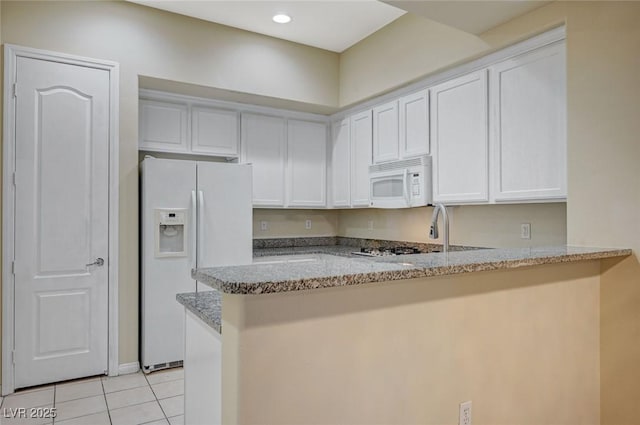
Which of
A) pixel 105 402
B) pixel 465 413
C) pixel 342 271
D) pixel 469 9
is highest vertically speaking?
pixel 469 9

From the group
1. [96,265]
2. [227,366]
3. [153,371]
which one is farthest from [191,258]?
[227,366]

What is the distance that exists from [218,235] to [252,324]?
2.46 m

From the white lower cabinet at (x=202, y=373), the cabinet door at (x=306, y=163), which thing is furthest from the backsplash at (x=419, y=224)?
the white lower cabinet at (x=202, y=373)

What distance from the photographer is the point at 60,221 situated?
309 cm

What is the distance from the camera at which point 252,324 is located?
3.99 ft

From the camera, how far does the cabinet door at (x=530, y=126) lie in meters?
2.54

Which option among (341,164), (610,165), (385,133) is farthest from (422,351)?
(341,164)

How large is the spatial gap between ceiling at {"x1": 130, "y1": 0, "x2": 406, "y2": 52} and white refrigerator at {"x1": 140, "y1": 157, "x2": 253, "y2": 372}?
128 centimetres

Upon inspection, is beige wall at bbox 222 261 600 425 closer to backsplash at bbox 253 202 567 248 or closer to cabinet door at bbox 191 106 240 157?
backsplash at bbox 253 202 567 248

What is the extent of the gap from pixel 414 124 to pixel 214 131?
1927 millimetres

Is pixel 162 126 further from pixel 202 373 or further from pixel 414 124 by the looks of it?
pixel 202 373

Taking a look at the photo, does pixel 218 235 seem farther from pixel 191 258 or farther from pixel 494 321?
pixel 494 321

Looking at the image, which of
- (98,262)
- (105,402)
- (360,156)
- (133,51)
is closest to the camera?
(105,402)

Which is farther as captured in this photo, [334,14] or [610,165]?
[334,14]
